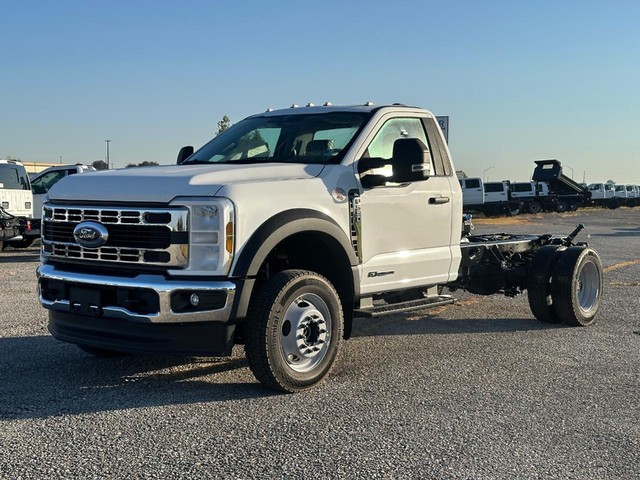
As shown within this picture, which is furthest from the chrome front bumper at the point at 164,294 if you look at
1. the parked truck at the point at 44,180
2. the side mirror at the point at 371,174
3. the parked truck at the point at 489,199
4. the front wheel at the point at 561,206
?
the front wheel at the point at 561,206

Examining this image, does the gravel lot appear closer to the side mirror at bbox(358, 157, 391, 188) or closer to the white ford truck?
the white ford truck

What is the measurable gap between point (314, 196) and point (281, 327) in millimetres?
1043

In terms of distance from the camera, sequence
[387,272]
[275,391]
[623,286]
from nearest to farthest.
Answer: [275,391] < [387,272] < [623,286]

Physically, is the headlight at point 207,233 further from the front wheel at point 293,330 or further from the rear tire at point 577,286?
the rear tire at point 577,286

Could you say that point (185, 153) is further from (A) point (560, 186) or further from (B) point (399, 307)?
(A) point (560, 186)

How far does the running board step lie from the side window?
3.63 ft

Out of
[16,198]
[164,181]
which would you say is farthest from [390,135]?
[16,198]

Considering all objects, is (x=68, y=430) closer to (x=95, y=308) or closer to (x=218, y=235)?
(x=95, y=308)

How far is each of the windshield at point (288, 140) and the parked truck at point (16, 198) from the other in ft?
35.1

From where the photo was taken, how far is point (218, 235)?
4.99 meters

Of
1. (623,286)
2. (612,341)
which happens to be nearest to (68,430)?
(612,341)

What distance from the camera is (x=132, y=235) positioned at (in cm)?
517

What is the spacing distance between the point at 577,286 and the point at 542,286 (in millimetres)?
380

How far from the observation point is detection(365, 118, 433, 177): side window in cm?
638
